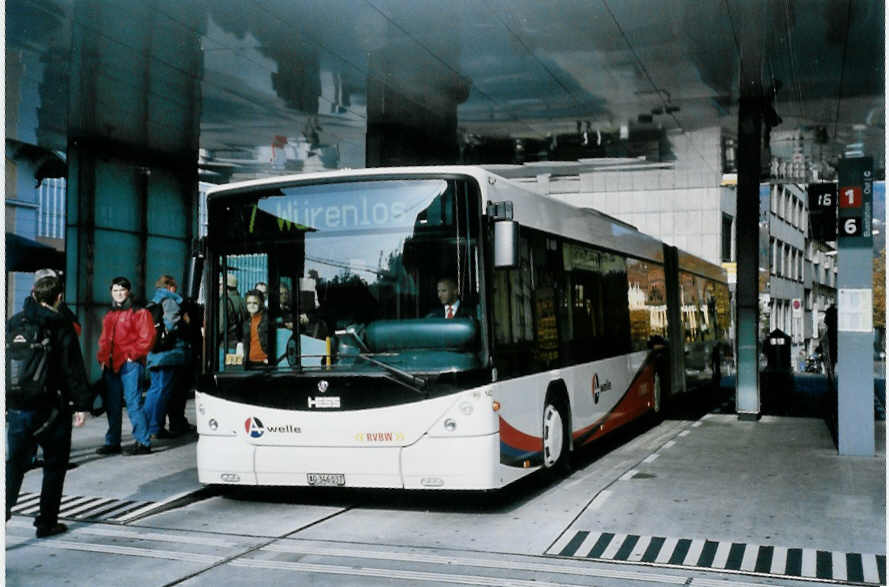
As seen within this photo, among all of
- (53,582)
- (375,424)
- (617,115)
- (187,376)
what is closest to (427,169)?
(375,424)

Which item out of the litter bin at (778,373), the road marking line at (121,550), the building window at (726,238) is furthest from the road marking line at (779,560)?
the building window at (726,238)

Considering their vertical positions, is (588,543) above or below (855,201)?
below

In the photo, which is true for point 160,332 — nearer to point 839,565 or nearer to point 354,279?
point 354,279

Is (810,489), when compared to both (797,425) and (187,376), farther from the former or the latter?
(187,376)

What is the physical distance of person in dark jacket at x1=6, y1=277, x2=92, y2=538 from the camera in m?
7.50

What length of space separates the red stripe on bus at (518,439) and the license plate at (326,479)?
1322 millimetres

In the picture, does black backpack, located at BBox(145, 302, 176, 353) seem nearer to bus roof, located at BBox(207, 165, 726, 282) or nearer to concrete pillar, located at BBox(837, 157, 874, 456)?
bus roof, located at BBox(207, 165, 726, 282)

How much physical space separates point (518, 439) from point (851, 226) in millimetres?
5295

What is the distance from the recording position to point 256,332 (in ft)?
29.7

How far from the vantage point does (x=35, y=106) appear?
16.0m

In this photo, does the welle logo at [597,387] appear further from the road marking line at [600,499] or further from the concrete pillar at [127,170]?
the concrete pillar at [127,170]

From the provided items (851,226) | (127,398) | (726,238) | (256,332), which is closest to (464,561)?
(256,332)

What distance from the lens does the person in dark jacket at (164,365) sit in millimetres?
12562

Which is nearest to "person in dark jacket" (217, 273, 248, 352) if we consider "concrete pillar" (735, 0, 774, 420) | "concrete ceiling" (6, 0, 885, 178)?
"concrete ceiling" (6, 0, 885, 178)
